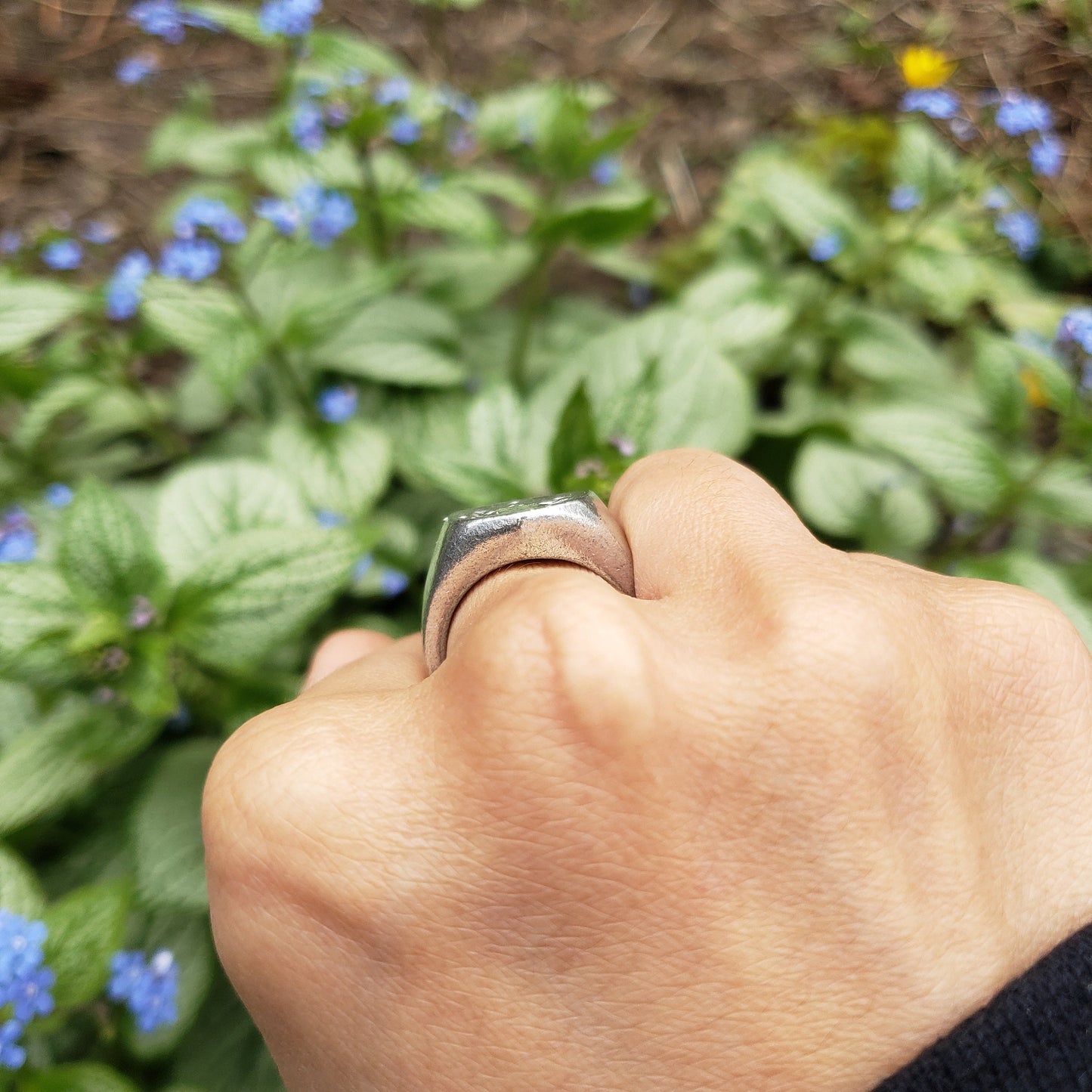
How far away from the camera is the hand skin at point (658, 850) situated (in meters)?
0.67

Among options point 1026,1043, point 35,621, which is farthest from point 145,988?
point 1026,1043

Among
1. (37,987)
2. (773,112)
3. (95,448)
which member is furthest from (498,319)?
(37,987)

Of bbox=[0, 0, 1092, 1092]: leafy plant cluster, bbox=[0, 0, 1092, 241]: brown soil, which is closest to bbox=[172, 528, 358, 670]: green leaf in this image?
bbox=[0, 0, 1092, 1092]: leafy plant cluster

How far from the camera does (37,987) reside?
42.3 inches

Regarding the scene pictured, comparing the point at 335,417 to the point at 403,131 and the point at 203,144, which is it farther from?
the point at 203,144

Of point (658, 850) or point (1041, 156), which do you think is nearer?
point (658, 850)

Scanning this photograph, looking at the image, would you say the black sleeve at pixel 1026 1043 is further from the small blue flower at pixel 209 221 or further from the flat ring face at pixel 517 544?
the small blue flower at pixel 209 221

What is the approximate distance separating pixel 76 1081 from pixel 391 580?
99 cm

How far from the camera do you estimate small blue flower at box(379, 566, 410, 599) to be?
1.77 m

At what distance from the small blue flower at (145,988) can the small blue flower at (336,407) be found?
1163mm

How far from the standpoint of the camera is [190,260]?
5.38 ft

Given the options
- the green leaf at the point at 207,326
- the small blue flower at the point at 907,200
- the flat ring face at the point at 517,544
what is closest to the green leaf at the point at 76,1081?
the flat ring face at the point at 517,544

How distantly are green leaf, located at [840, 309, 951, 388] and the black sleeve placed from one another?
1755mm

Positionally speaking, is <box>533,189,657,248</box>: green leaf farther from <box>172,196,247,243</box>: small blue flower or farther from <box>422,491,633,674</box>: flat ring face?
<box>422,491,633,674</box>: flat ring face
